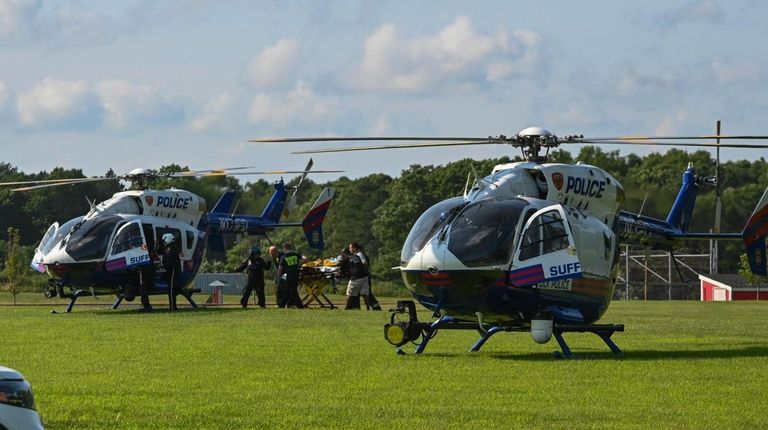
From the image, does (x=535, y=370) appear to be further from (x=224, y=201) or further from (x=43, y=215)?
(x=43, y=215)

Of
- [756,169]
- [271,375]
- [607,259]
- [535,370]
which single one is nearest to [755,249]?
[607,259]

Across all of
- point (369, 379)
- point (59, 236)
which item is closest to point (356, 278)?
point (59, 236)

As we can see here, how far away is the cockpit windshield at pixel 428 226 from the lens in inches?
735

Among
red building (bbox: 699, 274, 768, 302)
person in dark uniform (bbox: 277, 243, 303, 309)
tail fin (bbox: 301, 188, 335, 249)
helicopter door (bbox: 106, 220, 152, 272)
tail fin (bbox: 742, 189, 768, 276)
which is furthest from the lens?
red building (bbox: 699, 274, 768, 302)

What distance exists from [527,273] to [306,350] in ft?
10.8

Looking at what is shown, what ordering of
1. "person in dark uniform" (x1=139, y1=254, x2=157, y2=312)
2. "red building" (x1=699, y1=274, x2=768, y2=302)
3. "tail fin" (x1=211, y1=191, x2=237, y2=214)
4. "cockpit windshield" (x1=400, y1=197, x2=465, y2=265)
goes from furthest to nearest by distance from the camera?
"red building" (x1=699, y1=274, x2=768, y2=302) → "tail fin" (x1=211, y1=191, x2=237, y2=214) → "person in dark uniform" (x1=139, y1=254, x2=157, y2=312) → "cockpit windshield" (x1=400, y1=197, x2=465, y2=265)

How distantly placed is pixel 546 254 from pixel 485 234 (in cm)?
90

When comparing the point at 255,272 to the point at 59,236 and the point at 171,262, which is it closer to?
the point at 171,262

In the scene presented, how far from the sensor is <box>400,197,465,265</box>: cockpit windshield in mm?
18672

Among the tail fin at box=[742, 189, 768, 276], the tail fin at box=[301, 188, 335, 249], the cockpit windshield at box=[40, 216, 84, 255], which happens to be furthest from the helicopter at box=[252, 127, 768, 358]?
the tail fin at box=[301, 188, 335, 249]

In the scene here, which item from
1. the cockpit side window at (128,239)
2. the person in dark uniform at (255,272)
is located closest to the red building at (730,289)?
the person in dark uniform at (255,272)

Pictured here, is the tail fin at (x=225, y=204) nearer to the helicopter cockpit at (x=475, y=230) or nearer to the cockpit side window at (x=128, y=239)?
the cockpit side window at (x=128, y=239)

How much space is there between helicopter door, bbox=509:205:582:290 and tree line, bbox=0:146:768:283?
55426 millimetres

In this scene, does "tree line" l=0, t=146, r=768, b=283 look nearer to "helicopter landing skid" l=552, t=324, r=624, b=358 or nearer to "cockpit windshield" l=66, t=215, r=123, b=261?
"cockpit windshield" l=66, t=215, r=123, b=261
